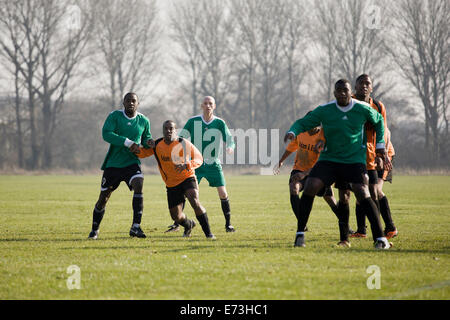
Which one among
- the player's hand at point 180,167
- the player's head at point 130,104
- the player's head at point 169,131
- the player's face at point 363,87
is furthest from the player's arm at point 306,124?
the player's head at point 130,104

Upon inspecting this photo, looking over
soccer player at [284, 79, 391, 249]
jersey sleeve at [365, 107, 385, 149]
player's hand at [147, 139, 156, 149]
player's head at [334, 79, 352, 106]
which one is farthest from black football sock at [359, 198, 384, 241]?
player's hand at [147, 139, 156, 149]

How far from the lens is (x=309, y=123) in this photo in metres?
8.01

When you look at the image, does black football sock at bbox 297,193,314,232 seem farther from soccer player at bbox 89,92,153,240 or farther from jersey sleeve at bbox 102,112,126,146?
jersey sleeve at bbox 102,112,126,146

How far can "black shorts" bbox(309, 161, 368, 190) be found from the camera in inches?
310

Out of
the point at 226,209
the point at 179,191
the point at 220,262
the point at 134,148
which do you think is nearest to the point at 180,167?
the point at 179,191

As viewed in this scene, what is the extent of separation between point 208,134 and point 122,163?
1995 millimetres

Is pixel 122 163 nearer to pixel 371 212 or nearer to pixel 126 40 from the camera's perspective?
pixel 371 212

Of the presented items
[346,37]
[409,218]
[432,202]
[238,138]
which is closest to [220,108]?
[238,138]

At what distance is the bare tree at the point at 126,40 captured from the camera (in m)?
53.7

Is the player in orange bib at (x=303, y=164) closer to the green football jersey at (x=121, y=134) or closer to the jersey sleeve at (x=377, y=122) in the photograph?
the jersey sleeve at (x=377, y=122)

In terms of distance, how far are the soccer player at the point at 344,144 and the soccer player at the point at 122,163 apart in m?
3.01

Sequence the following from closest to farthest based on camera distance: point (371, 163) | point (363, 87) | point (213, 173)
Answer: point (363, 87) < point (371, 163) < point (213, 173)

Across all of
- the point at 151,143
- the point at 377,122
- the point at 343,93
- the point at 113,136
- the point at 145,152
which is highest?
the point at 343,93

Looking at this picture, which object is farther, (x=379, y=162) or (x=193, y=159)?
(x=193, y=159)
